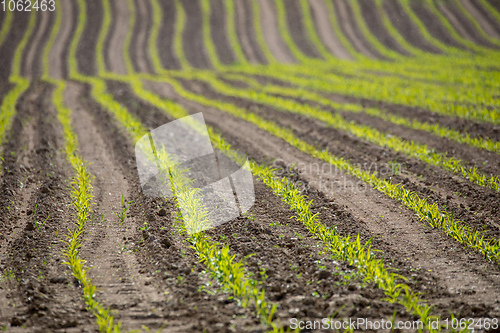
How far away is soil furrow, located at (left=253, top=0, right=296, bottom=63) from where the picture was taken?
2738 centimetres

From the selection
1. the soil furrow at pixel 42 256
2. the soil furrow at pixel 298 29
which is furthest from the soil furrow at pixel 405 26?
the soil furrow at pixel 42 256

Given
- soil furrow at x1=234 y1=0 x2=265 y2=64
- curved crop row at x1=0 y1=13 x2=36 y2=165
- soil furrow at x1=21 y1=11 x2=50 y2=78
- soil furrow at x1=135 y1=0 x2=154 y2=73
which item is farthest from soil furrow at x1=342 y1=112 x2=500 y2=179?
soil furrow at x1=21 y1=11 x2=50 y2=78

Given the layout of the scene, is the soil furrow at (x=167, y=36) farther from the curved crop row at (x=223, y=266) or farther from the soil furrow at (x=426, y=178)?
the curved crop row at (x=223, y=266)

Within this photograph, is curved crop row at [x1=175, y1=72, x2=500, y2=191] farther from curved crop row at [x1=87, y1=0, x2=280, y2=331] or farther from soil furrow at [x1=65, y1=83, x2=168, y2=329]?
soil furrow at [x1=65, y1=83, x2=168, y2=329]

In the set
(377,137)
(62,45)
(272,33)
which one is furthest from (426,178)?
(62,45)

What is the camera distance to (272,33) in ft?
104

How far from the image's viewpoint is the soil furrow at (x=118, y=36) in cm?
2496

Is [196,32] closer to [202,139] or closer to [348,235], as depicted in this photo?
[202,139]

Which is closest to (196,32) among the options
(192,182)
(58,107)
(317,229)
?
(58,107)

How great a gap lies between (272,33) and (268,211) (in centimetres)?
2911

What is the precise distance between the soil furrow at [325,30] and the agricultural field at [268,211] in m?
10.5

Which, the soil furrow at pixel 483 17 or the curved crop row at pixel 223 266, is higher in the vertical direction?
the soil furrow at pixel 483 17

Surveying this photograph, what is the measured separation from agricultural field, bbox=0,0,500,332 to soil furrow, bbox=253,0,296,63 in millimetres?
10016

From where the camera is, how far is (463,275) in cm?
420
